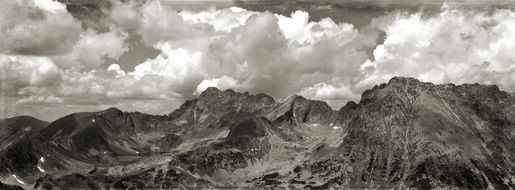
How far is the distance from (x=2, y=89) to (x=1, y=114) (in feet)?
22.9

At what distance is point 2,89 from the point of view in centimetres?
13300

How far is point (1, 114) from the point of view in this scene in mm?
135375
